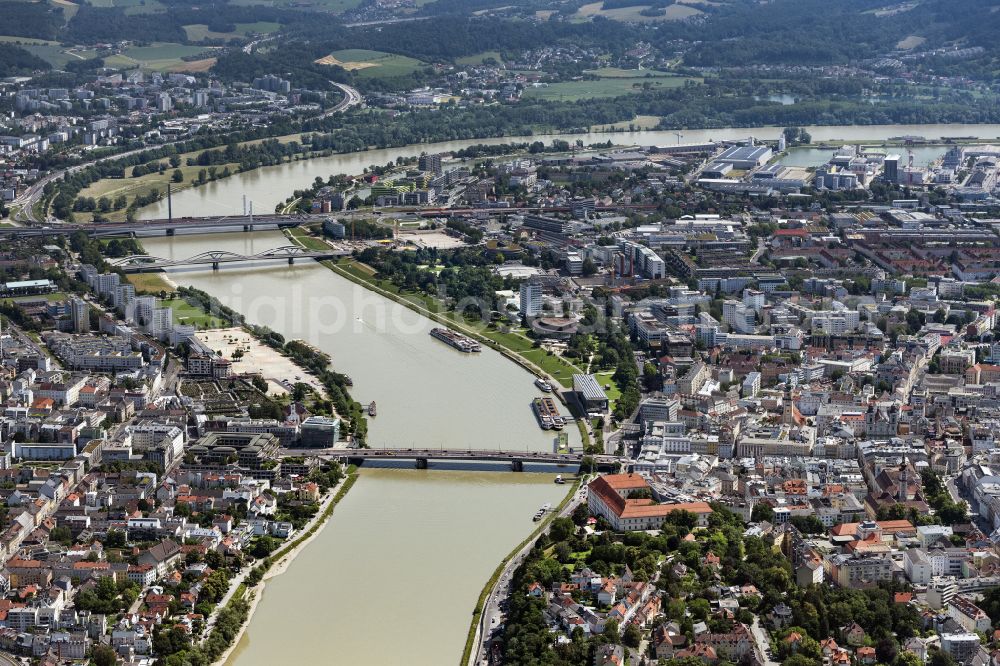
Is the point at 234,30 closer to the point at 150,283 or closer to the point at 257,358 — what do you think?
the point at 150,283

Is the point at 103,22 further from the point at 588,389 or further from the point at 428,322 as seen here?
the point at 588,389

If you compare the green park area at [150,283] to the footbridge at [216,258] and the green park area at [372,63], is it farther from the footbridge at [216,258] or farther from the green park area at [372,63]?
the green park area at [372,63]

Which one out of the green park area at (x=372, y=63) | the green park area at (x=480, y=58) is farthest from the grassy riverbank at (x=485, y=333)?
the green park area at (x=480, y=58)

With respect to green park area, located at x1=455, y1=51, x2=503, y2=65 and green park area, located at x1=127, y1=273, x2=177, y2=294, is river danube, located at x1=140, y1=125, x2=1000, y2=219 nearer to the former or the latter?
green park area, located at x1=127, y1=273, x2=177, y2=294

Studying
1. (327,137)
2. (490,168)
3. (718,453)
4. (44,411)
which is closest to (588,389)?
(718,453)

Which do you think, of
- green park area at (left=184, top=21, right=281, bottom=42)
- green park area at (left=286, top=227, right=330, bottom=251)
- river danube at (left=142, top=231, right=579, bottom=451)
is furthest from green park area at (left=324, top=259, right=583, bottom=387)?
green park area at (left=184, top=21, right=281, bottom=42)

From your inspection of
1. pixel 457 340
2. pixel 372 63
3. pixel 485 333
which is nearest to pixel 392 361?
pixel 457 340
